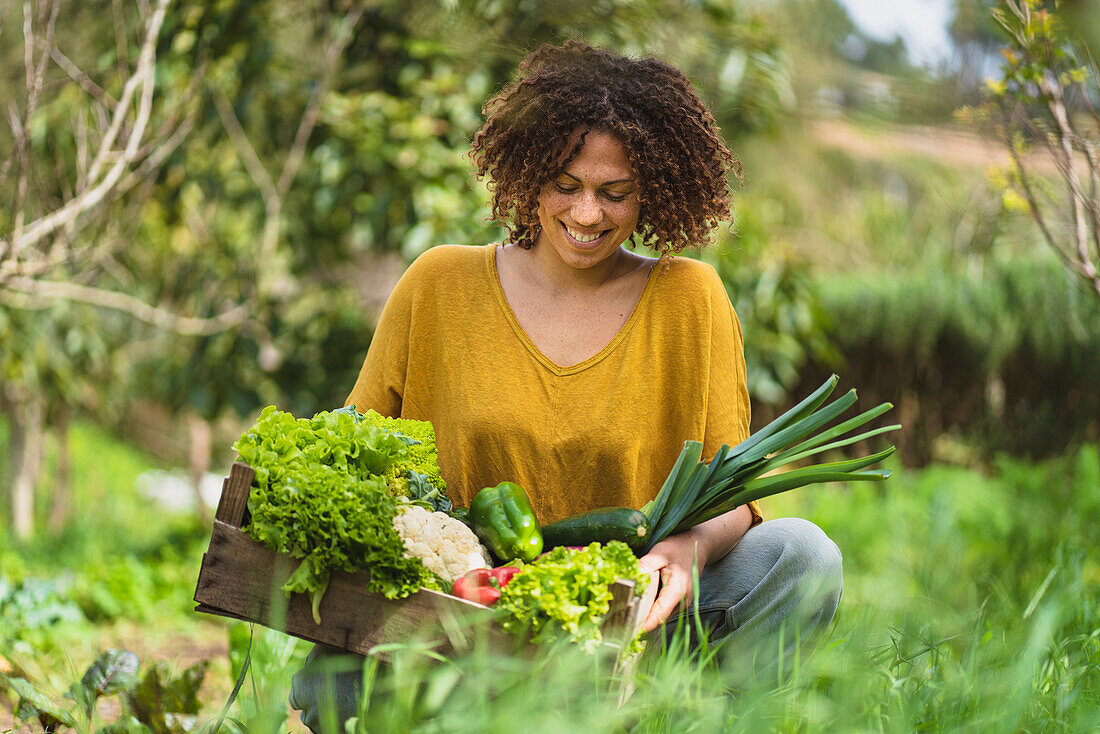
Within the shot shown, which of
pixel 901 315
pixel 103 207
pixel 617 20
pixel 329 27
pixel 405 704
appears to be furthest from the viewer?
pixel 901 315

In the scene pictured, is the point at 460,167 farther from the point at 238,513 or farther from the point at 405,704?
the point at 405,704

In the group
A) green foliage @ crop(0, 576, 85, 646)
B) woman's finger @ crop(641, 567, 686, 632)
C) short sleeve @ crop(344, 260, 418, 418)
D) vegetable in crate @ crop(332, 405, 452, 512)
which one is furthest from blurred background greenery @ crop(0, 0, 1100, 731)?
short sleeve @ crop(344, 260, 418, 418)

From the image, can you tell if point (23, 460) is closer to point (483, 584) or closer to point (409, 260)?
point (409, 260)

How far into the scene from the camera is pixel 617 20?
384 centimetres

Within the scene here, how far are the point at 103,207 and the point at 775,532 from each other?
3502 mm

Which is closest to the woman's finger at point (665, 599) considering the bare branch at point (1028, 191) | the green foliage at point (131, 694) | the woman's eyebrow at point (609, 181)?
the woman's eyebrow at point (609, 181)

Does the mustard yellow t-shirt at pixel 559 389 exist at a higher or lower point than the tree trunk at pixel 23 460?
higher

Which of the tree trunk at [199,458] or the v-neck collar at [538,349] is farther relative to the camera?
the tree trunk at [199,458]

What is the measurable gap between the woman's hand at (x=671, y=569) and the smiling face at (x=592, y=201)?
70 centimetres

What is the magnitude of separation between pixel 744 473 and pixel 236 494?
3.40ft

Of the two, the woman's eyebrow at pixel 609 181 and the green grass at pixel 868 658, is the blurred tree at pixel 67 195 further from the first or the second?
the woman's eyebrow at pixel 609 181

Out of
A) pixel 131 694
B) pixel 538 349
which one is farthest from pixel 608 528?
pixel 131 694

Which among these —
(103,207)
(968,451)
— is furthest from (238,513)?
(968,451)

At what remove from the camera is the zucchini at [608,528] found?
1.98 metres
